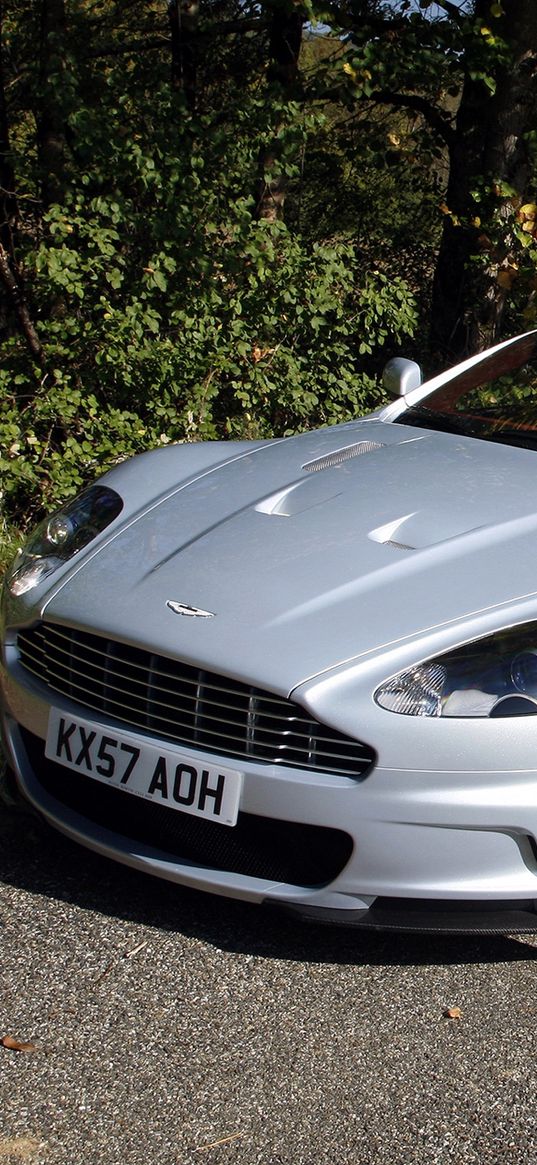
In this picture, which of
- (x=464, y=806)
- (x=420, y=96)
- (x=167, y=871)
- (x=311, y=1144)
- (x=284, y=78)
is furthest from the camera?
(x=420, y=96)

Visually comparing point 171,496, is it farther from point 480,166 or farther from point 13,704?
point 480,166

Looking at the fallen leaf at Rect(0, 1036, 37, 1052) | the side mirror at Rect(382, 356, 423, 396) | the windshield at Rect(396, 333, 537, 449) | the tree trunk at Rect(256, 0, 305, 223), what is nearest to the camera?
the fallen leaf at Rect(0, 1036, 37, 1052)

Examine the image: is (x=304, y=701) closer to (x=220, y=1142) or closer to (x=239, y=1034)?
(x=239, y=1034)

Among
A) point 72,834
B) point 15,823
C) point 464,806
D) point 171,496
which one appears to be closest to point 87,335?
point 171,496

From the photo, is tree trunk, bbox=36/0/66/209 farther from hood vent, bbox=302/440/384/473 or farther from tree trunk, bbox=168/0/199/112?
hood vent, bbox=302/440/384/473

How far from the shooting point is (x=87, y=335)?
6305mm

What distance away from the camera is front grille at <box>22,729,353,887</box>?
8.41 ft

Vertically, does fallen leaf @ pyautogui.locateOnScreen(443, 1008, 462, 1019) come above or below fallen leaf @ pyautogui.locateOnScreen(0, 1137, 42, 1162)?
below

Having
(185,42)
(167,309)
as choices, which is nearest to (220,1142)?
(167,309)

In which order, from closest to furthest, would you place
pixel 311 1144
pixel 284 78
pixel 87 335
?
pixel 311 1144
pixel 87 335
pixel 284 78

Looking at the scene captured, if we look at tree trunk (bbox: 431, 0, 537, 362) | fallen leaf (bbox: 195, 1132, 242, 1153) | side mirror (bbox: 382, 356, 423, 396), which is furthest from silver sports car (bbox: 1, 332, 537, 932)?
tree trunk (bbox: 431, 0, 537, 362)

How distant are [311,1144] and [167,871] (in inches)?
27.5

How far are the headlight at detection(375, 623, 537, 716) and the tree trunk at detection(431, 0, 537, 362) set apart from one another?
597 centimetres

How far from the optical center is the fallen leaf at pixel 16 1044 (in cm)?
232
